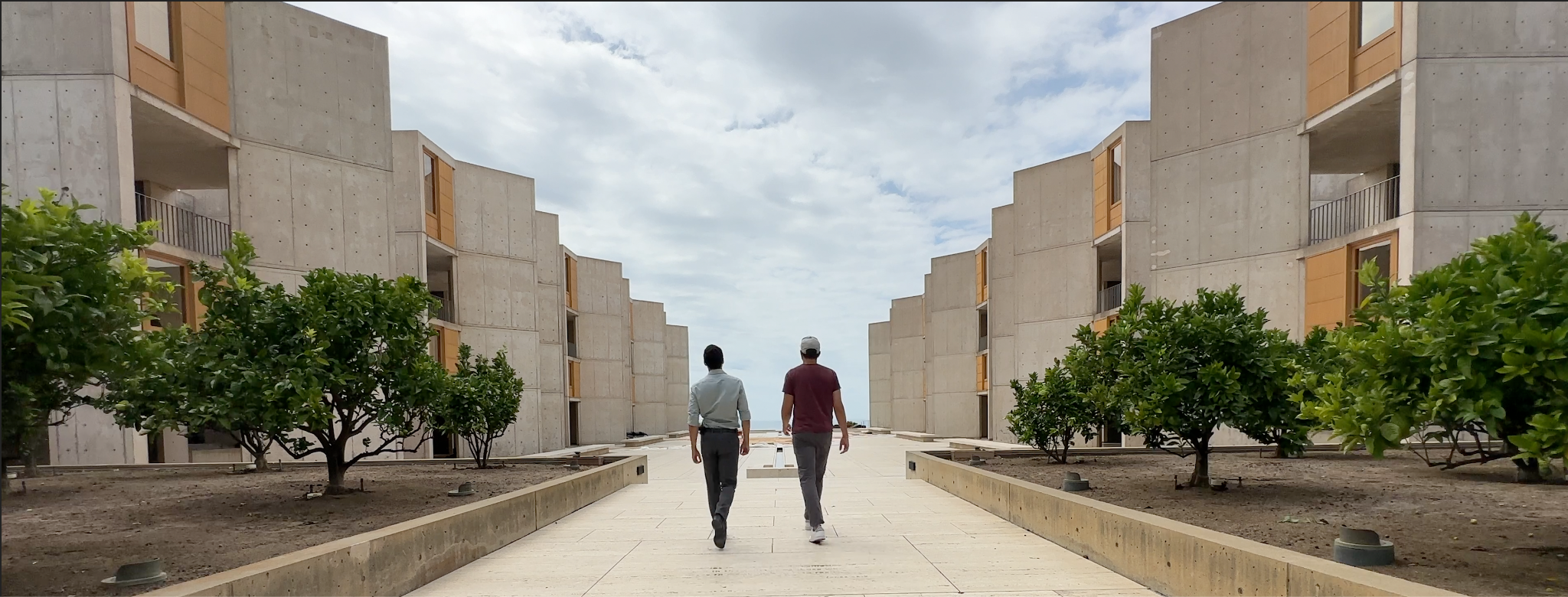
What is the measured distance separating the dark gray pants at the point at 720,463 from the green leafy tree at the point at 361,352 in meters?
4.35

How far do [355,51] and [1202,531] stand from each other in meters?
22.4

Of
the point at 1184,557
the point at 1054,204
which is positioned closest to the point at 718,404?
the point at 1184,557

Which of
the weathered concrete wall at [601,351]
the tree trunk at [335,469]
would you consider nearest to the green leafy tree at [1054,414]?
the tree trunk at [335,469]

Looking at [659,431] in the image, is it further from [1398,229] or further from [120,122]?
[1398,229]

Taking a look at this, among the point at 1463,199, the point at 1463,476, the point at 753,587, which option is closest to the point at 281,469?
the point at 753,587

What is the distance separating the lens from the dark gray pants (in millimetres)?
7152

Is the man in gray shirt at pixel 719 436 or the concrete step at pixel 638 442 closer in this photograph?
the man in gray shirt at pixel 719 436

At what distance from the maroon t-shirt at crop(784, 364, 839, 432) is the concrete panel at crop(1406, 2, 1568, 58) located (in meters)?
16.1

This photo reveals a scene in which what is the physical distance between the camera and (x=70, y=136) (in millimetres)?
15242

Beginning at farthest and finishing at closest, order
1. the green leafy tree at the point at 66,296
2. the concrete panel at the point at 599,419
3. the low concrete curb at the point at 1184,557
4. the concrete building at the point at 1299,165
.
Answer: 1. the concrete panel at the point at 599,419
2. the concrete building at the point at 1299,165
3. the green leafy tree at the point at 66,296
4. the low concrete curb at the point at 1184,557

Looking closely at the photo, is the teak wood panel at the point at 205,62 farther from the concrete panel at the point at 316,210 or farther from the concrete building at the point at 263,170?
the concrete panel at the point at 316,210

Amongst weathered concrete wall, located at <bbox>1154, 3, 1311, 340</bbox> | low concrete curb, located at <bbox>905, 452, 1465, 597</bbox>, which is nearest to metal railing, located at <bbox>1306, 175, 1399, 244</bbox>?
weathered concrete wall, located at <bbox>1154, 3, 1311, 340</bbox>

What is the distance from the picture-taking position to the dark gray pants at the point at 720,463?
23.5 ft

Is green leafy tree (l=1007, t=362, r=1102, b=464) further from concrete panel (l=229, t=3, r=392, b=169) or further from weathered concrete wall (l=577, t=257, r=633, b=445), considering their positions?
weathered concrete wall (l=577, t=257, r=633, b=445)
